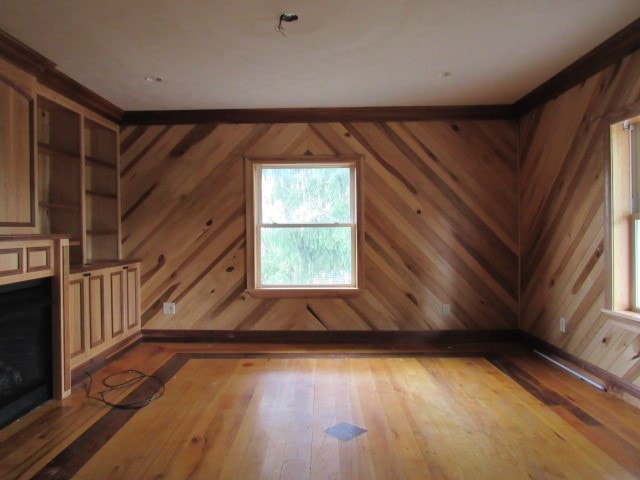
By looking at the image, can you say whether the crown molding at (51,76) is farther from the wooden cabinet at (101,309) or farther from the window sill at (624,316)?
the window sill at (624,316)

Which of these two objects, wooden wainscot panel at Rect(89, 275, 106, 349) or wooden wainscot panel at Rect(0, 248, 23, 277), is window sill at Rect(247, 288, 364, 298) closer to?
wooden wainscot panel at Rect(89, 275, 106, 349)

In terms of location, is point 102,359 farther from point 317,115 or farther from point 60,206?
point 317,115

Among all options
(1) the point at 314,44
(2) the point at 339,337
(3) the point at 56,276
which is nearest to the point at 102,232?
(3) the point at 56,276

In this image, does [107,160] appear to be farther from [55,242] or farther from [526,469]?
[526,469]

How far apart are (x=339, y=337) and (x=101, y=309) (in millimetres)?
2315

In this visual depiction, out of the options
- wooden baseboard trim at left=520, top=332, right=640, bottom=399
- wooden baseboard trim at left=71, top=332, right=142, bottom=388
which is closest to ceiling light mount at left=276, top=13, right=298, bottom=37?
wooden baseboard trim at left=71, top=332, right=142, bottom=388

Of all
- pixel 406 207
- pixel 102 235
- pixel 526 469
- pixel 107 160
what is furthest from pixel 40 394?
pixel 406 207

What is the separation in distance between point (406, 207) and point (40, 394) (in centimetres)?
348

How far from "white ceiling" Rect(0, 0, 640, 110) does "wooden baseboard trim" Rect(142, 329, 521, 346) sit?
7.93 feet

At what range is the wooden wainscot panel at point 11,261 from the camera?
221 cm

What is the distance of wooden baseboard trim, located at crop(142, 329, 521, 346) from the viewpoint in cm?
392

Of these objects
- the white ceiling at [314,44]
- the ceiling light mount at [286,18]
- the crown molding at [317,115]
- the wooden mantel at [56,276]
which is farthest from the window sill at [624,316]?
the wooden mantel at [56,276]

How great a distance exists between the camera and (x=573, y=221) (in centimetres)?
308

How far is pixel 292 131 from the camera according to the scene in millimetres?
3938
